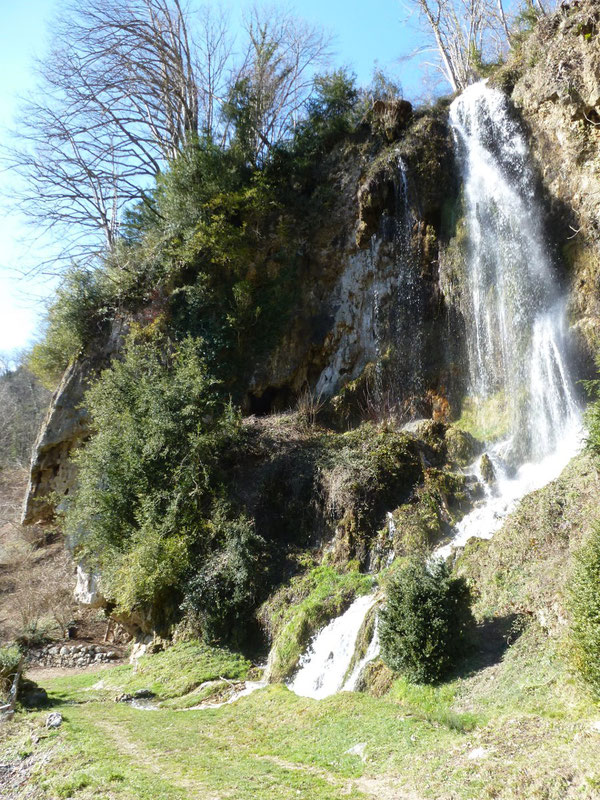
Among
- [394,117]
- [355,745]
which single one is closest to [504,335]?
[394,117]

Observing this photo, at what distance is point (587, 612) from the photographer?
5.11 m

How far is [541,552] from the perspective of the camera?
25.0ft

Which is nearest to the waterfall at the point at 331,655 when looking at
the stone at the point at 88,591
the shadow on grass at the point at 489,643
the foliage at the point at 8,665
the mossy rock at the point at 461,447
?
the shadow on grass at the point at 489,643

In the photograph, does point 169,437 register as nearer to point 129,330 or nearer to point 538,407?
point 129,330

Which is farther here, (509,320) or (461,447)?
(509,320)

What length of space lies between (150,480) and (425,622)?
828 centimetres

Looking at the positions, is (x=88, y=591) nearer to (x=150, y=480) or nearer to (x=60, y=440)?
(x=60, y=440)

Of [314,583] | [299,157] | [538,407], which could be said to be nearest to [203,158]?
[299,157]

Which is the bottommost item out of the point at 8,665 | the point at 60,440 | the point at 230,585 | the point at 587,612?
the point at 8,665

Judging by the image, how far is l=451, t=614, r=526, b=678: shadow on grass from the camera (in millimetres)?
6492

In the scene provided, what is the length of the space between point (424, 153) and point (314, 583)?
13678mm

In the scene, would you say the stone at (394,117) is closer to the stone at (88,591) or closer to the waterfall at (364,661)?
the waterfall at (364,661)

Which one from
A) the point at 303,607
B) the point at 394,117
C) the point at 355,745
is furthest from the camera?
the point at 394,117

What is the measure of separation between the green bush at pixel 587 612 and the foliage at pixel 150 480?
8151 millimetres
